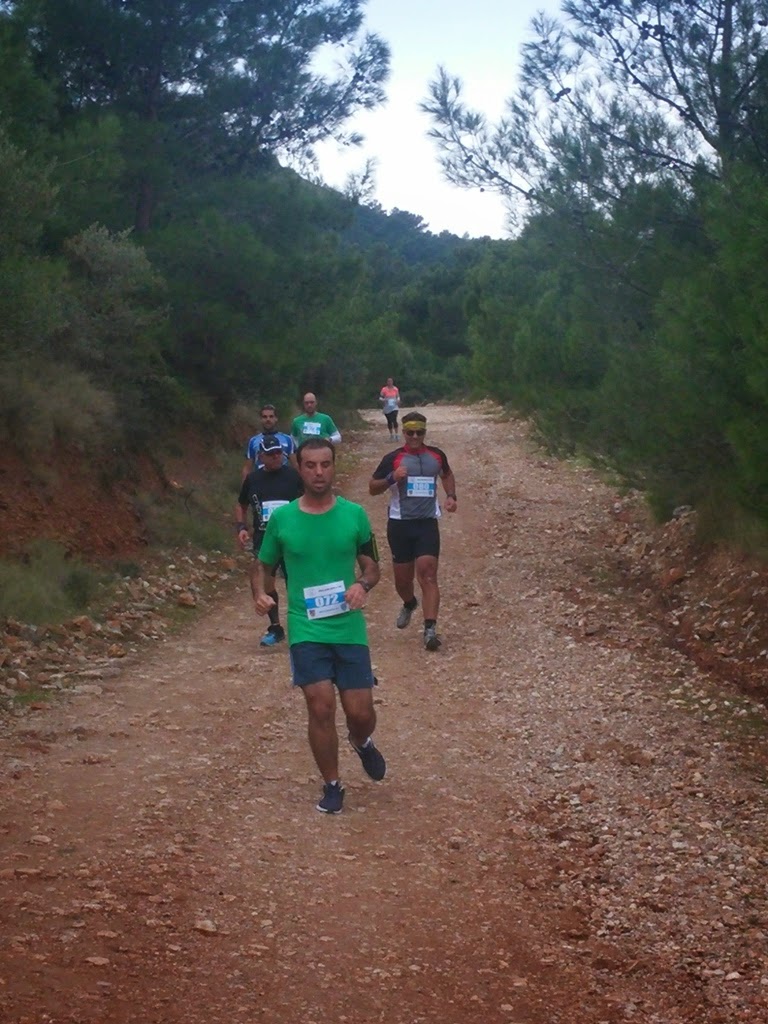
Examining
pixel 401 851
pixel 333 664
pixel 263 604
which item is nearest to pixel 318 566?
pixel 263 604

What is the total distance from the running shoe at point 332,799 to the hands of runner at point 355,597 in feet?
3.38

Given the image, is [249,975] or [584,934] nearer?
[249,975]

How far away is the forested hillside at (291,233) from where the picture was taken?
1160 centimetres

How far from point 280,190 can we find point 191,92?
2172 mm

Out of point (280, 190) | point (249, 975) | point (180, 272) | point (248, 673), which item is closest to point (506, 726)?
point (248, 673)

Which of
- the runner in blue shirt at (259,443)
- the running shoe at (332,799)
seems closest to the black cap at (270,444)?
the runner in blue shirt at (259,443)

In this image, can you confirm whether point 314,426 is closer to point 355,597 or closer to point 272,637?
point 272,637

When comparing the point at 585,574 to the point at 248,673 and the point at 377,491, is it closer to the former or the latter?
the point at 377,491

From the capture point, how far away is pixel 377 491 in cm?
1138

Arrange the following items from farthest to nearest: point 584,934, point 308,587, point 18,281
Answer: point 18,281
point 308,587
point 584,934

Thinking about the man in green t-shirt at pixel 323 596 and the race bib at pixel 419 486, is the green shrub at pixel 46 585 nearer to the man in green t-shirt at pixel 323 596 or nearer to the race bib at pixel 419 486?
the race bib at pixel 419 486

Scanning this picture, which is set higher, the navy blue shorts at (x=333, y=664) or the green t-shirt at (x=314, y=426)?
the green t-shirt at (x=314, y=426)

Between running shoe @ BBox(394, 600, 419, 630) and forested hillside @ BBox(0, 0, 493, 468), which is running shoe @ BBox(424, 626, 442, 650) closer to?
running shoe @ BBox(394, 600, 419, 630)

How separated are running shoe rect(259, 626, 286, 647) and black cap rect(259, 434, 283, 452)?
167 centimetres
